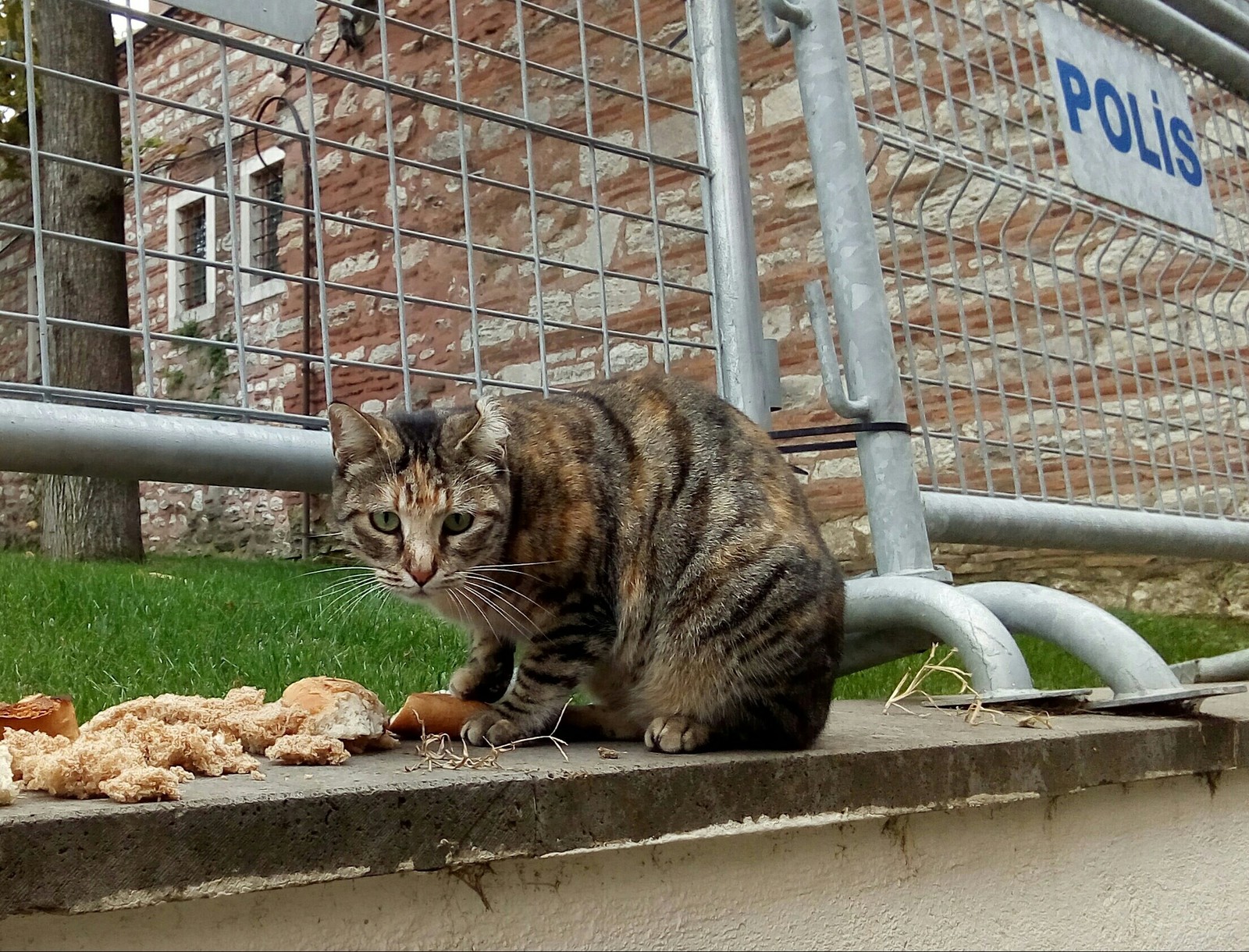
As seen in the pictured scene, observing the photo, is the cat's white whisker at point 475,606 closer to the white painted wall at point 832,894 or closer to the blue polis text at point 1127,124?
the white painted wall at point 832,894

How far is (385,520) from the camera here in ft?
5.00

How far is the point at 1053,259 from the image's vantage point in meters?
2.49

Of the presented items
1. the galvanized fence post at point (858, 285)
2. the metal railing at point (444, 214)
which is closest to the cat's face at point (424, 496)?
the metal railing at point (444, 214)

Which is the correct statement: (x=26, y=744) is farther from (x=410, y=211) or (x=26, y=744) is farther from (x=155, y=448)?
(x=410, y=211)

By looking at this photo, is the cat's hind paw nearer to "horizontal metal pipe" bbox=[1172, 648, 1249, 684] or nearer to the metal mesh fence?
the metal mesh fence

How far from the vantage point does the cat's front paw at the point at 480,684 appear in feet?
5.53

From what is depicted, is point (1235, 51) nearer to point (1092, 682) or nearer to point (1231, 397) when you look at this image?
point (1231, 397)

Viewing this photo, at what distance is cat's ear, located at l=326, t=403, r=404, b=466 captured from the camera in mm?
1508

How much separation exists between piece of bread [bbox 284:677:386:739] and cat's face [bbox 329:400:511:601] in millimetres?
201

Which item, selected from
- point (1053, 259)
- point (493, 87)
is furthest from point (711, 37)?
point (493, 87)

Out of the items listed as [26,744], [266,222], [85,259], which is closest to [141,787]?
[26,744]

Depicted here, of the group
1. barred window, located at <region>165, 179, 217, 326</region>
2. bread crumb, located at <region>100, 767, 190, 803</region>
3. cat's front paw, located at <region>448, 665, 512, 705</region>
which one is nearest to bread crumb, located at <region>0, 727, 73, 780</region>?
bread crumb, located at <region>100, 767, 190, 803</region>

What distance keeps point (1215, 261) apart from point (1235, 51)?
500 millimetres

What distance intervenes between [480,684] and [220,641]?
1.42m
